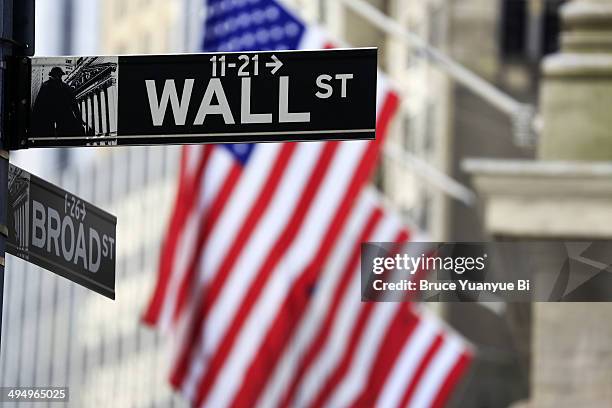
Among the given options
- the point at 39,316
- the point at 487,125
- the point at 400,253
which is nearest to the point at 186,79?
the point at 400,253

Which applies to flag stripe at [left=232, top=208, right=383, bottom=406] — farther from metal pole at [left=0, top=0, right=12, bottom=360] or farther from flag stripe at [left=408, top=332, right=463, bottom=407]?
metal pole at [left=0, top=0, right=12, bottom=360]

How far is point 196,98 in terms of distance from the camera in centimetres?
591

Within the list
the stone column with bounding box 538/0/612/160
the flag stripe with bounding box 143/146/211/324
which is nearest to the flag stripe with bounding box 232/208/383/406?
the flag stripe with bounding box 143/146/211/324

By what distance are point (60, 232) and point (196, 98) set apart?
0.77 metres

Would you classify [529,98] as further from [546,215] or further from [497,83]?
[546,215]

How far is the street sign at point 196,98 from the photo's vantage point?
19.0 feet

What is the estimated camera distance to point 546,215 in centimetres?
1619

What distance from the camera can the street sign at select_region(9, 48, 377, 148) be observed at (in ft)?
19.0

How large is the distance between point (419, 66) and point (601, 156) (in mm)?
10144

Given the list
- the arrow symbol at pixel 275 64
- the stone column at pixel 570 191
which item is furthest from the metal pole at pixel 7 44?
the stone column at pixel 570 191

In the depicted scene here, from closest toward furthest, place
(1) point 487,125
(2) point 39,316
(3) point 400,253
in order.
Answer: (3) point 400,253, (1) point 487,125, (2) point 39,316

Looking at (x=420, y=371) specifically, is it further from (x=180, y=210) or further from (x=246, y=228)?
(x=180, y=210)

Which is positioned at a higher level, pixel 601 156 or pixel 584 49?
pixel 584 49

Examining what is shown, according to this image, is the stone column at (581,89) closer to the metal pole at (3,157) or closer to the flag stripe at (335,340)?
the flag stripe at (335,340)
